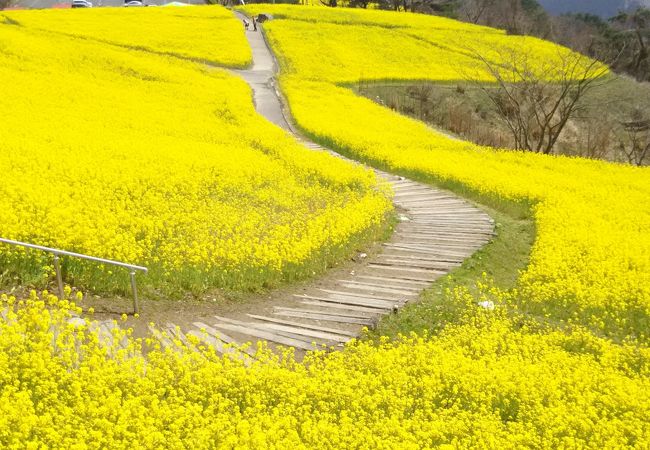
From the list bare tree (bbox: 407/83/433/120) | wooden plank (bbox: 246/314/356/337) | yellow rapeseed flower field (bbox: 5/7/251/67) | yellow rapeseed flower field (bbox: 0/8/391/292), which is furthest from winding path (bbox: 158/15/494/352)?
yellow rapeseed flower field (bbox: 5/7/251/67)

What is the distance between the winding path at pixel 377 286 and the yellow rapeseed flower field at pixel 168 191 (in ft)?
1.86

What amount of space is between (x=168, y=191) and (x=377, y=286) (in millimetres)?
4585

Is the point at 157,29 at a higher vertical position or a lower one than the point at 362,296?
higher

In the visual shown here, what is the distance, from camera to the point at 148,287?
7512 millimetres

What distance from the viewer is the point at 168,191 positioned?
35.0 feet

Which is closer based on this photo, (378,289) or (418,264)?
(378,289)

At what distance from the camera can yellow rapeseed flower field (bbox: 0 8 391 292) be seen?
7883mm

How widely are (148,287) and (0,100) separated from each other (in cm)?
1178

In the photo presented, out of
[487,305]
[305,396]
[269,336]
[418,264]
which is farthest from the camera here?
[418,264]

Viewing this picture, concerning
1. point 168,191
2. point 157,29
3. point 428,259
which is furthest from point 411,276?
point 157,29

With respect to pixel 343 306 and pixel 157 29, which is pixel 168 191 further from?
pixel 157 29

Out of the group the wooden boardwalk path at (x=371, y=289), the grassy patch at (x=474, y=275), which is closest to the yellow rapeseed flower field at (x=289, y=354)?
the grassy patch at (x=474, y=275)

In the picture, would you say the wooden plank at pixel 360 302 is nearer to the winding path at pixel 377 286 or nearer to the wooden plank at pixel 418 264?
the winding path at pixel 377 286

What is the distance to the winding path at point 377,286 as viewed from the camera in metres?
6.89
